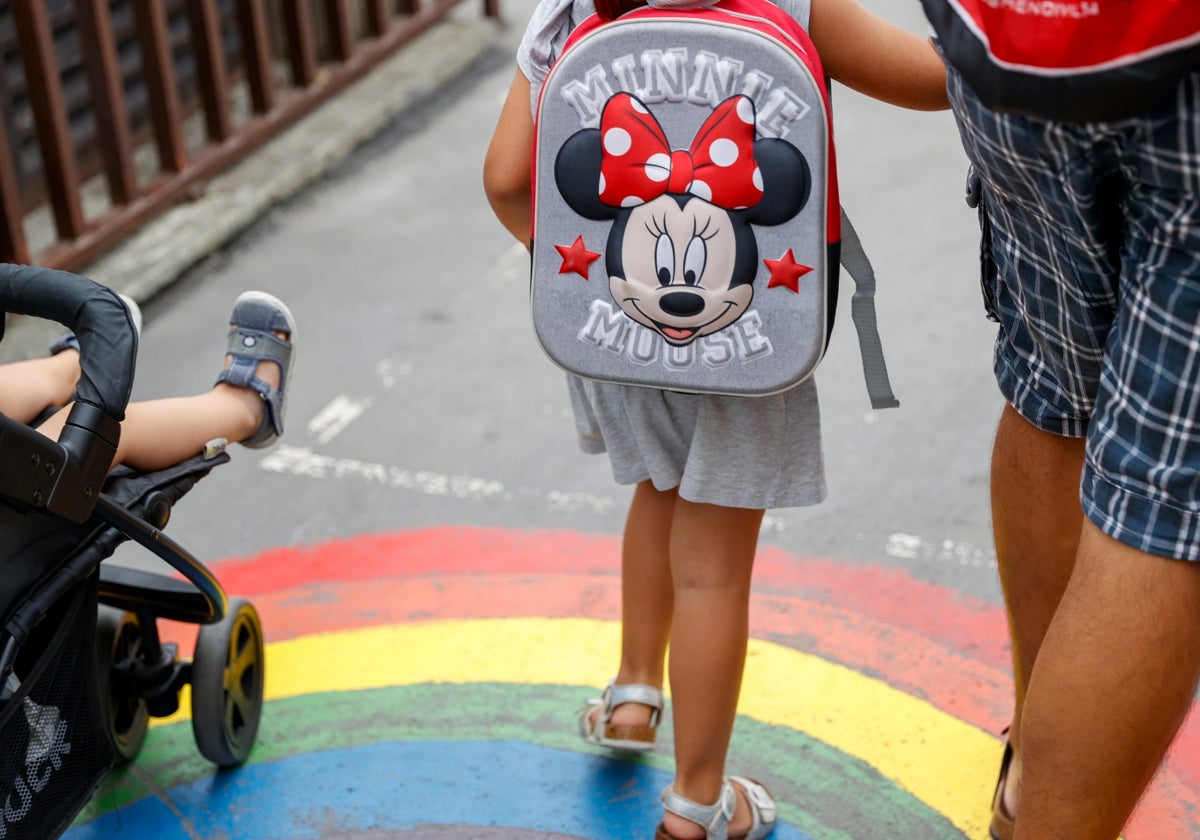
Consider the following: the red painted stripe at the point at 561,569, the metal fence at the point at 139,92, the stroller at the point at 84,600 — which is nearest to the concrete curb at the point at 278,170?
the metal fence at the point at 139,92

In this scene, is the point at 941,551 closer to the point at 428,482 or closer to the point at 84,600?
the point at 428,482

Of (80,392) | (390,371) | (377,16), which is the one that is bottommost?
(390,371)

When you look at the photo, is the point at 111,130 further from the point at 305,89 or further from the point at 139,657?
the point at 139,657

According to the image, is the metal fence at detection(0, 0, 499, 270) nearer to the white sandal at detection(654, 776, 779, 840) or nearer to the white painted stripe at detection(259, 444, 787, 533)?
the white painted stripe at detection(259, 444, 787, 533)

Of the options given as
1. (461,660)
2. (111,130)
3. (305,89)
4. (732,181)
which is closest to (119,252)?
(111,130)

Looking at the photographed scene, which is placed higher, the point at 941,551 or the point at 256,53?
the point at 256,53

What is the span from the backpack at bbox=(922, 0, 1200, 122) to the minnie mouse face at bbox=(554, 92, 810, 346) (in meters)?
0.30

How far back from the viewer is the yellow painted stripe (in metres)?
2.27

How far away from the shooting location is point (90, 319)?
1729mm

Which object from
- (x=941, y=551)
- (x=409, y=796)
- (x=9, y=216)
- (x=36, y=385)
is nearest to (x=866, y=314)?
(x=409, y=796)

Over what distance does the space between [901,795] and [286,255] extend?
2782 mm

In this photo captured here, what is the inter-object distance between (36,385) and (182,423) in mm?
236

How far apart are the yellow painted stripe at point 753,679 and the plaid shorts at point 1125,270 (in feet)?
2.91

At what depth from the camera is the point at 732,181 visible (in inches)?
65.3
